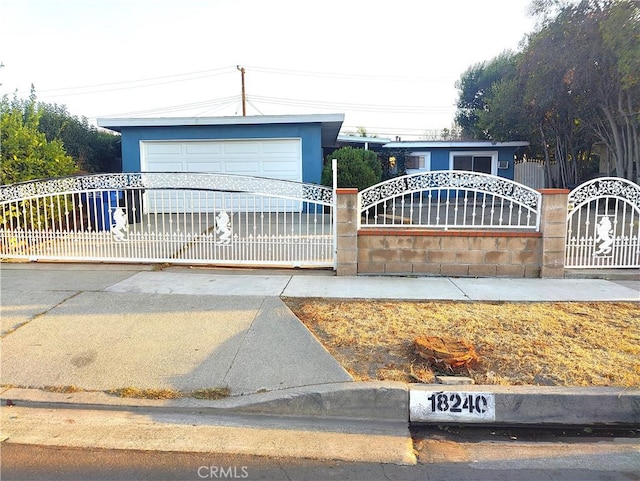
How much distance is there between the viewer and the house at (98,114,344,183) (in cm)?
1409

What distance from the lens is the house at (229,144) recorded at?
46.2 ft

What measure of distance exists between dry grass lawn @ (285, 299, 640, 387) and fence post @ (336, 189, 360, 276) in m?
1.36

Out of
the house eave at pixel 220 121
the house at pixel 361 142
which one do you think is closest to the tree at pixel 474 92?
the house at pixel 361 142

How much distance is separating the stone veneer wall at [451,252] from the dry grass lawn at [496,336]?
4.62 feet

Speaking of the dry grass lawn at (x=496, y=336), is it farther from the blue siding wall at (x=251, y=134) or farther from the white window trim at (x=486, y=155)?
the white window trim at (x=486, y=155)

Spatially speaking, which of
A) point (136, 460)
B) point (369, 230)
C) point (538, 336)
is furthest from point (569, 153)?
point (136, 460)

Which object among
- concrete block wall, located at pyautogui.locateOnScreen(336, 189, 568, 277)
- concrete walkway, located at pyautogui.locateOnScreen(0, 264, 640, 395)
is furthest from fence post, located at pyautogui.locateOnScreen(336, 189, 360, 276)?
concrete walkway, located at pyautogui.locateOnScreen(0, 264, 640, 395)

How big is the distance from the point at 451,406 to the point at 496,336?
1507 millimetres

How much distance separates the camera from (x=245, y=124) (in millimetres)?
14055

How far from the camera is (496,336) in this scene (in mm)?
4906

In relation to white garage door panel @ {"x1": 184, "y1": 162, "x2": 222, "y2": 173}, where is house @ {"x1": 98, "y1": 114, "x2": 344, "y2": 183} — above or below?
above

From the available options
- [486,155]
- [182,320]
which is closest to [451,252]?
[182,320]

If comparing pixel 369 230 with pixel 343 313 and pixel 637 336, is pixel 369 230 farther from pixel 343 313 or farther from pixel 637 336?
pixel 637 336

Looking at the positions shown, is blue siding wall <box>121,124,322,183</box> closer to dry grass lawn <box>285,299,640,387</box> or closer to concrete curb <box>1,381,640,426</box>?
dry grass lawn <box>285,299,640,387</box>
